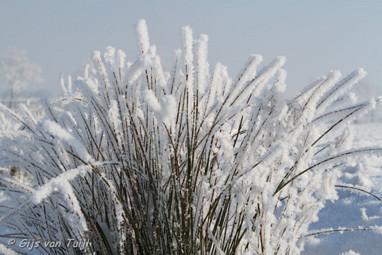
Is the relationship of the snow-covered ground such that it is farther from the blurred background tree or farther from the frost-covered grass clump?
the blurred background tree

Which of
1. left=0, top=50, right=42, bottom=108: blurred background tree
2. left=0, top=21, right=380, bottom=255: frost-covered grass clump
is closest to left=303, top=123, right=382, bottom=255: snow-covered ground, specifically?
left=0, top=21, right=380, bottom=255: frost-covered grass clump

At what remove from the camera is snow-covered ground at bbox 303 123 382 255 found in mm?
2287

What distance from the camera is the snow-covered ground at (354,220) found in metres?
2.29

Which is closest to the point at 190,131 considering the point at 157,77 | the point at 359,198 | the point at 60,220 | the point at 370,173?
the point at 157,77

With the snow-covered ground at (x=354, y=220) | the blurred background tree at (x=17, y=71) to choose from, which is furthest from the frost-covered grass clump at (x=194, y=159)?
the blurred background tree at (x=17, y=71)

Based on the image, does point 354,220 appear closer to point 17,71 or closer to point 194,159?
point 194,159

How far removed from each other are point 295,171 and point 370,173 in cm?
247

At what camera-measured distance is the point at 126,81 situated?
133 cm

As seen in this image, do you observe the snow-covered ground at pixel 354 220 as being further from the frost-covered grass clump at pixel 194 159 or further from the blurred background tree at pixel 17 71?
the blurred background tree at pixel 17 71

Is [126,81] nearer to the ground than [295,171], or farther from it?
farther from it

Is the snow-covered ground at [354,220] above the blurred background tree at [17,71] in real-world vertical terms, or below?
below

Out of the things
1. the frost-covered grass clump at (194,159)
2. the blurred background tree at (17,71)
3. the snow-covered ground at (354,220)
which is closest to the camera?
the frost-covered grass clump at (194,159)

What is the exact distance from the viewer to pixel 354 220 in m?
2.66

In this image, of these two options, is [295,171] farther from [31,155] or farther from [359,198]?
[359,198]
